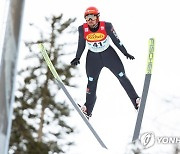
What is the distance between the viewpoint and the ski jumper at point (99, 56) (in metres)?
7.09

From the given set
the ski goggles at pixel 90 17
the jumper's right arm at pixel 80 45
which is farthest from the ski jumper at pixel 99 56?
the ski goggles at pixel 90 17

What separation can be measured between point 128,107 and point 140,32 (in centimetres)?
178

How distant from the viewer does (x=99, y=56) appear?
721 cm

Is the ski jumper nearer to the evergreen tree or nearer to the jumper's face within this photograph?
the jumper's face

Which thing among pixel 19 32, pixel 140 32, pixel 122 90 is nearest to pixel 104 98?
pixel 122 90

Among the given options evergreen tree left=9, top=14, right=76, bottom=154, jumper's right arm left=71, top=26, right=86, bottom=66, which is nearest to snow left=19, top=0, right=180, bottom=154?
jumper's right arm left=71, top=26, right=86, bottom=66

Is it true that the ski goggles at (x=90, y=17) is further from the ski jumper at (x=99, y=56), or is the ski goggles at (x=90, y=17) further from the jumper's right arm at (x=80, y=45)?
the jumper's right arm at (x=80, y=45)

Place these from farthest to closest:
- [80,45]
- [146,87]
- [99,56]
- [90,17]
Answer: [80,45]
[99,56]
[90,17]
[146,87]

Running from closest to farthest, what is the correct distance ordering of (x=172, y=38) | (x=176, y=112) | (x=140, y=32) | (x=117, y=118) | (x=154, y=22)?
(x=140, y=32) → (x=154, y=22) → (x=172, y=38) → (x=117, y=118) → (x=176, y=112)

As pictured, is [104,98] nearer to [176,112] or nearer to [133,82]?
[133,82]

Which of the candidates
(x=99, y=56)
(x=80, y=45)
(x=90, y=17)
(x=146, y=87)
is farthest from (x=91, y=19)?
(x=146, y=87)

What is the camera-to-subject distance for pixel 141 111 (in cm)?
689

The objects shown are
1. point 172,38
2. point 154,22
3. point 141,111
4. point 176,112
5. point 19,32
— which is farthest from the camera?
point 176,112

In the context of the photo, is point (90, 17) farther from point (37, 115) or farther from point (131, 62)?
point (37, 115)
